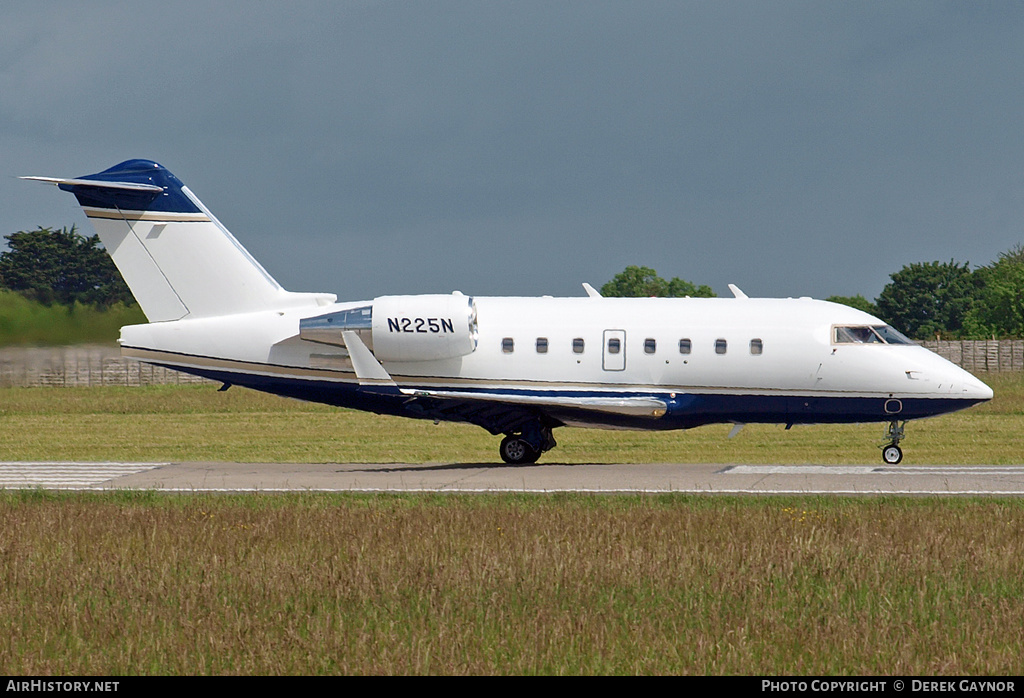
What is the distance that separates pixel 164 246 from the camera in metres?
26.6

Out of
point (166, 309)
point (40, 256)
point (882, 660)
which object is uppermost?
point (40, 256)

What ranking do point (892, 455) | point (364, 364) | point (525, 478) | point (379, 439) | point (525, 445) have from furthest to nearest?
point (379, 439) → point (525, 445) → point (892, 455) → point (364, 364) → point (525, 478)

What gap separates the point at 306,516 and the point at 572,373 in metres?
9.81

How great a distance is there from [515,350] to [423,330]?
78.6 inches

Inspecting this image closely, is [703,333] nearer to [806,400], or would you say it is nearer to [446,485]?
[806,400]

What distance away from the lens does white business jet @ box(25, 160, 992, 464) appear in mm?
25609

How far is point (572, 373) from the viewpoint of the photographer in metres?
25.8

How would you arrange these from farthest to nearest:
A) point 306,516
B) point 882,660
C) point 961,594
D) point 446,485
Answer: point 446,485, point 306,516, point 961,594, point 882,660

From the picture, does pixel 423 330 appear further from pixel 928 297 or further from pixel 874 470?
pixel 928 297

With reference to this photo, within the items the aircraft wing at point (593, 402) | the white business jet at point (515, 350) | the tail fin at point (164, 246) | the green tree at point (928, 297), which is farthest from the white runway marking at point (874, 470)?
the green tree at point (928, 297)

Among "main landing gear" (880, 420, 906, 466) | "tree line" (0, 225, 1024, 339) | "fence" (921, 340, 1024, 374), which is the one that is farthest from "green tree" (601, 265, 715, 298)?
"main landing gear" (880, 420, 906, 466)

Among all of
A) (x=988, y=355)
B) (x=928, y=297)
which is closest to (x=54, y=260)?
(x=988, y=355)

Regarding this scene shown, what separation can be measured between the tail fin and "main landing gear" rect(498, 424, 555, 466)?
6.06 m

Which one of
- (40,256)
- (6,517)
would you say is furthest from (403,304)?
(40,256)
